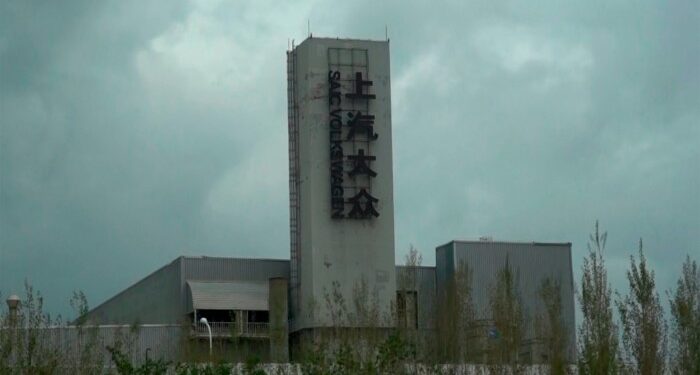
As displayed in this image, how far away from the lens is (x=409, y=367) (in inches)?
1395

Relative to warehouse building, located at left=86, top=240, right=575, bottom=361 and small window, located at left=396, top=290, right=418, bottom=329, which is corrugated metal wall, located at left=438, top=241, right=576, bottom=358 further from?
small window, located at left=396, top=290, right=418, bottom=329

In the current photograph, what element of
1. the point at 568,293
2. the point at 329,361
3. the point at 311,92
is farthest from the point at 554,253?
the point at 329,361

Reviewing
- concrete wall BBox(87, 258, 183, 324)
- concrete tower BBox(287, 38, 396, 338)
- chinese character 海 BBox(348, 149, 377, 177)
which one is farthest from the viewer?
concrete wall BBox(87, 258, 183, 324)

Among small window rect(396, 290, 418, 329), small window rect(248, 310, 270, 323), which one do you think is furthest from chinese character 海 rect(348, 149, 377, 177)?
small window rect(396, 290, 418, 329)

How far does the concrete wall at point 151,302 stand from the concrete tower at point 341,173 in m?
6.97

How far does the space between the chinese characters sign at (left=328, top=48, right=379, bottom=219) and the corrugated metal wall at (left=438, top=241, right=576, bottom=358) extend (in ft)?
21.8

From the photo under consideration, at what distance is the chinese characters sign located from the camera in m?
63.6

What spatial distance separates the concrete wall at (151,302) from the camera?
68.2 m

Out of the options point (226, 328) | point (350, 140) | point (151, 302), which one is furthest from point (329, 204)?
point (151, 302)

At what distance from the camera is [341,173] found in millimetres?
63594

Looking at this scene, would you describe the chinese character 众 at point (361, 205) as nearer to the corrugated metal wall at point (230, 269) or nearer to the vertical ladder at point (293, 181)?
the vertical ladder at point (293, 181)

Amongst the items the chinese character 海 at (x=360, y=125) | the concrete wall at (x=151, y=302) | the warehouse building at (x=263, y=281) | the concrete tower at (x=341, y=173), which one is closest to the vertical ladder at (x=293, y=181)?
the concrete tower at (x=341, y=173)

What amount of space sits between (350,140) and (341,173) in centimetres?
167

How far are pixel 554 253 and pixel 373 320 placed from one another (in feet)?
115
